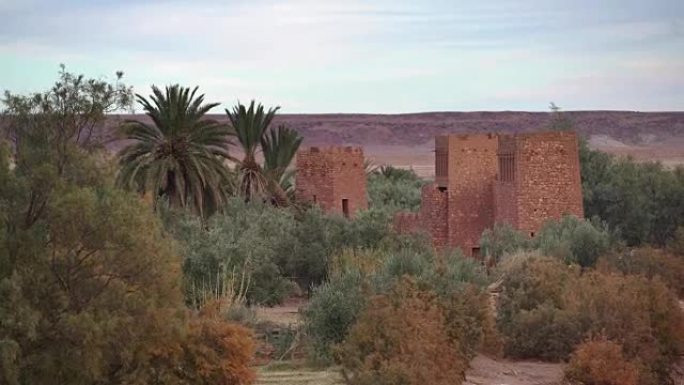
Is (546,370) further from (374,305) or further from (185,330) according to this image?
(185,330)

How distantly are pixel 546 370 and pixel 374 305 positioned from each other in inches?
239

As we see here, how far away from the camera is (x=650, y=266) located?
3597cm

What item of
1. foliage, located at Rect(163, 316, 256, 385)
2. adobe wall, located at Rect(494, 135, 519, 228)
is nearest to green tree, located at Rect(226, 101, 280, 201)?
adobe wall, located at Rect(494, 135, 519, 228)

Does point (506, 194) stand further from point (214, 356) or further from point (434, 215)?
point (214, 356)

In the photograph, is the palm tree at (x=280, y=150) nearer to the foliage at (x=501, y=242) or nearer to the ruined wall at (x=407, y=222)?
the ruined wall at (x=407, y=222)

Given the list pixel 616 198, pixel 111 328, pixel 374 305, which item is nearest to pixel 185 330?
pixel 111 328

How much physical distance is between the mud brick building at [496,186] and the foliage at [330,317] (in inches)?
529

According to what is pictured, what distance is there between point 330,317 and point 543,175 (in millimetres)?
14335

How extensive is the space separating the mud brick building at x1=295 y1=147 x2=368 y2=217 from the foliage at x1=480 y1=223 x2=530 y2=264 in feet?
21.3

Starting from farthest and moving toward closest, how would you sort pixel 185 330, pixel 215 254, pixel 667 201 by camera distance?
pixel 667 201 < pixel 215 254 < pixel 185 330

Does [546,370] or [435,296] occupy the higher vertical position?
[435,296]

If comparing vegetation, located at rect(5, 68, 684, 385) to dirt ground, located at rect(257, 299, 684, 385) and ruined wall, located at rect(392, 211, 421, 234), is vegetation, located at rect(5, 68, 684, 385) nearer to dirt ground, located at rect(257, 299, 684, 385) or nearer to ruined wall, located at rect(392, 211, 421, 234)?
dirt ground, located at rect(257, 299, 684, 385)

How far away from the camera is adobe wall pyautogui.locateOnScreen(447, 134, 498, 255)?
4034cm

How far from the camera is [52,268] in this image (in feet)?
61.5
